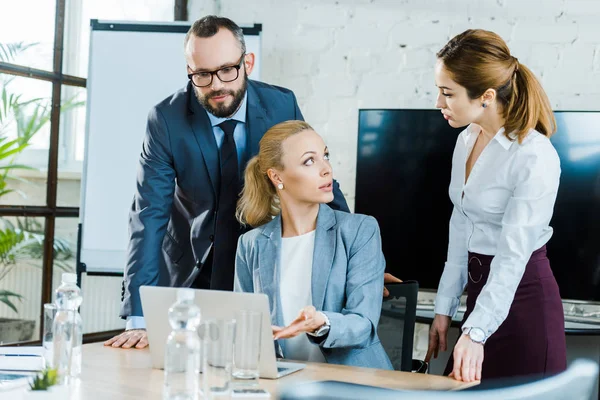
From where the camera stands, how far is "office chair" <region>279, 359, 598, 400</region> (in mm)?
719

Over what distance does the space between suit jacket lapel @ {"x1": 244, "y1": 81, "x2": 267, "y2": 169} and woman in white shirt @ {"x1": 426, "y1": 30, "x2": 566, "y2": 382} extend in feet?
1.91

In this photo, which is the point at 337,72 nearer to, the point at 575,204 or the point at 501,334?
the point at 575,204

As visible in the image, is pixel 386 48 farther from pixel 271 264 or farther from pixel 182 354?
pixel 182 354

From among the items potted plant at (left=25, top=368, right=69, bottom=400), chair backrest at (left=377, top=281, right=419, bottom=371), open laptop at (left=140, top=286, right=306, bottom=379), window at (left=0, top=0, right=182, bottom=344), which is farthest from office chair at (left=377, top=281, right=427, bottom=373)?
window at (left=0, top=0, right=182, bottom=344)

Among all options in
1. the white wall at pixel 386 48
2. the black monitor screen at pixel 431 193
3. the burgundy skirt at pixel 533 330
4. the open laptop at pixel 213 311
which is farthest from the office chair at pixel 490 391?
the white wall at pixel 386 48

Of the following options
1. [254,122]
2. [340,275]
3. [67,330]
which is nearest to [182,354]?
[67,330]

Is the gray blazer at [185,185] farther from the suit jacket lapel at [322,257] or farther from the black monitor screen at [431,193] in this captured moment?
the black monitor screen at [431,193]

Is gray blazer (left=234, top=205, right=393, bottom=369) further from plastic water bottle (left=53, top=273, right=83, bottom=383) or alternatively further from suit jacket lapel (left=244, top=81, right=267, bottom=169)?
plastic water bottle (left=53, top=273, right=83, bottom=383)

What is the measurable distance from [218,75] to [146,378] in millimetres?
893

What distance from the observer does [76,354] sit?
4.80ft

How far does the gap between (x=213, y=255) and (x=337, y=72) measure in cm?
141

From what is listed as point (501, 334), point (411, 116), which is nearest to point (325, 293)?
point (501, 334)

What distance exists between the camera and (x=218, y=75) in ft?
6.75

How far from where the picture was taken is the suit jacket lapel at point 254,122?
2.26m
